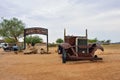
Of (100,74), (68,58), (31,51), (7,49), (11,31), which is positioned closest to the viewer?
(100,74)

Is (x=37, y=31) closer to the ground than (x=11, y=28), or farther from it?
closer to the ground

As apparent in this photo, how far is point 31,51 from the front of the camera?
42781 mm

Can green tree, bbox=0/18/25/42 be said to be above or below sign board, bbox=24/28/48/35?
above

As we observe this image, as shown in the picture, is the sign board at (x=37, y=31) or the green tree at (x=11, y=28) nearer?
the sign board at (x=37, y=31)

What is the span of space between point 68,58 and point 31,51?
22738 millimetres

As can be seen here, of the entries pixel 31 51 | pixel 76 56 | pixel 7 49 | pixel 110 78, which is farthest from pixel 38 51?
pixel 110 78

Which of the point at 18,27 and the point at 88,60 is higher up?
the point at 18,27

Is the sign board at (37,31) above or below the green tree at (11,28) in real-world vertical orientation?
below

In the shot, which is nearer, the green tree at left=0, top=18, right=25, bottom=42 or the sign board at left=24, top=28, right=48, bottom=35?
the sign board at left=24, top=28, right=48, bottom=35

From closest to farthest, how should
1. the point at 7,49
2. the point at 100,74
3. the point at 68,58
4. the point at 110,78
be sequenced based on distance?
the point at 110,78, the point at 100,74, the point at 68,58, the point at 7,49

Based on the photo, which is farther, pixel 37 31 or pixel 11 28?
pixel 11 28

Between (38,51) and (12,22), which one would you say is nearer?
(38,51)

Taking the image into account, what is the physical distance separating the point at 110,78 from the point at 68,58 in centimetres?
899

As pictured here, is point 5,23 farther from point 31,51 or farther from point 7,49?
point 31,51
